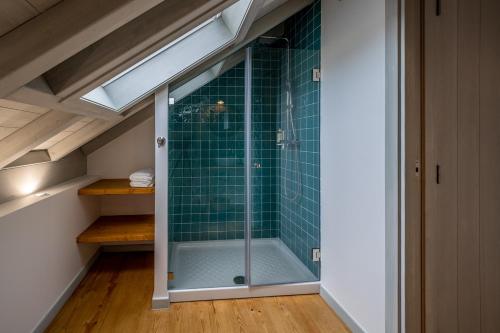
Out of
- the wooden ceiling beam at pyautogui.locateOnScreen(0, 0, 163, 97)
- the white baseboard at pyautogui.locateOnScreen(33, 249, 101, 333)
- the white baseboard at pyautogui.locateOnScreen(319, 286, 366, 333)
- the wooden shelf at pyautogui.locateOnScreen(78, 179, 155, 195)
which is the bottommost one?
the white baseboard at pyautogui.locateOnScreen(319, 286, 366, 333)

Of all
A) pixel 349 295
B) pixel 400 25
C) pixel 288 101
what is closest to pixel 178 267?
pixel 349 295

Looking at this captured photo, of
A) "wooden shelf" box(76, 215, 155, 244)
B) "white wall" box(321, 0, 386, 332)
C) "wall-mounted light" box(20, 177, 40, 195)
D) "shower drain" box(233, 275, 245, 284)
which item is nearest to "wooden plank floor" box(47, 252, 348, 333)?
"shower drain" box(233, 275, 245, 284)

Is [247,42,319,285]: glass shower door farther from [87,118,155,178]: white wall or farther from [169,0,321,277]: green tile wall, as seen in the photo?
[87,118,155,178]: white wall

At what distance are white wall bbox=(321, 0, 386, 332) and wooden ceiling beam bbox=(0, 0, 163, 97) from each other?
1.33 meters

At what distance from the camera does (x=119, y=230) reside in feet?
9.55

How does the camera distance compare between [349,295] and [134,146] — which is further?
[134,146]

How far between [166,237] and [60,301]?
2.67 feet

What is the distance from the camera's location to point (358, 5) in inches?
80.6

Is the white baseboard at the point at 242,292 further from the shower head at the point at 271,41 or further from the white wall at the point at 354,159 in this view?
the shower head at the point at 271,41

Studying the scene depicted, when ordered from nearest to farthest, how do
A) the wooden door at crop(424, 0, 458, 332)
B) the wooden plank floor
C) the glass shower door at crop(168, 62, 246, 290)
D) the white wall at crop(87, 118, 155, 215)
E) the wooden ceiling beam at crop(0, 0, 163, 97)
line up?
the wooden ceiling beam at crop(0, 0, 163, 97), the wooden door at crop(424, 0, 458, 332), the wooden plank floor, the glass shower door at crop(168, 62, 246, 290), the white wall at crop(87, 118, 155, 215)

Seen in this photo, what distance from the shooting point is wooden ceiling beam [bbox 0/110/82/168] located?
1652 mm

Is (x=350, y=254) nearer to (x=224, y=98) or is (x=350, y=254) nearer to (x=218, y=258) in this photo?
(x=218, y=258)

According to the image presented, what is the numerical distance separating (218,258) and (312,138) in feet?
3.96

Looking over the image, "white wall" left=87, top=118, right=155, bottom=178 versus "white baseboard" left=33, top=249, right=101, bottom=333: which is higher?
"white wall" left=87, top=118, right=155, bottom=178
